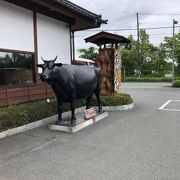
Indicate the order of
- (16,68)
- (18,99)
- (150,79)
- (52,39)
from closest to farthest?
(18,99) → (16,68) → (52,39) → (150,79)

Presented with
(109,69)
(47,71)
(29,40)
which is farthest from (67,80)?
(109,69)

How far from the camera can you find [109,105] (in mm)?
11164

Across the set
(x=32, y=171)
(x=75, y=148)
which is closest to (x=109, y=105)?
(x=75, y=148)

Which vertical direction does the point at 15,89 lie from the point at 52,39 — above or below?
below

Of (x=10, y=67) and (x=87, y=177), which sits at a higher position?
(x=10, y=67)

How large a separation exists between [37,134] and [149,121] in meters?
3.74

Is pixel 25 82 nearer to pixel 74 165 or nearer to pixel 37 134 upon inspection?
pixel 37 134

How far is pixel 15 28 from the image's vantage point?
8609 millimetres

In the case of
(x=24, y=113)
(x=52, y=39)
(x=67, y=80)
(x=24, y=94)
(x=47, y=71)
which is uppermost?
(x=52, y=39)

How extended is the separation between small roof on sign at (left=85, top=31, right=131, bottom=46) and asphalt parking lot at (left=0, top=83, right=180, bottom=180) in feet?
16.2

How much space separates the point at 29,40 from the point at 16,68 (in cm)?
109

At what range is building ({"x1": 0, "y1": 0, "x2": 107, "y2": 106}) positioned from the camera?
8281mm

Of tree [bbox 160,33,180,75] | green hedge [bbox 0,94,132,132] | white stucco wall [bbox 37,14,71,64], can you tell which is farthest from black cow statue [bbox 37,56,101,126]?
tree [bbox 160,33,180,75]

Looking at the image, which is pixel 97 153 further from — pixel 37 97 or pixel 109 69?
pixel 109 69
